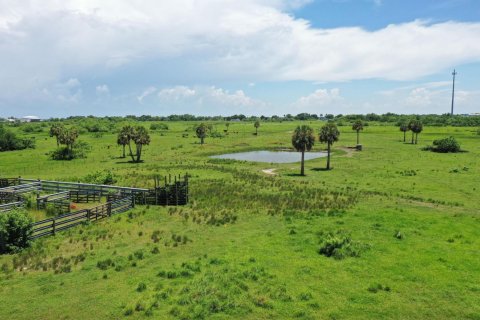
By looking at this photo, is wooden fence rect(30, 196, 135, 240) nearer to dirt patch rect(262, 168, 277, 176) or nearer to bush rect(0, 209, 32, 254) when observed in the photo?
bush rect(0, 209, 32, 254)

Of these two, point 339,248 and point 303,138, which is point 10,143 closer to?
point 303,138

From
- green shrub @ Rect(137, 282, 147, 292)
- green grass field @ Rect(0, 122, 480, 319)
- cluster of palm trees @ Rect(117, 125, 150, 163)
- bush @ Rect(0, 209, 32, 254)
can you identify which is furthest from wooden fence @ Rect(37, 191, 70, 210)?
cluster of palm trees @ Rect(117, 125, 150, 163)

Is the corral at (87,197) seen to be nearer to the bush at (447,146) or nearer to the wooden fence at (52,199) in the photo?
the wooden fence at (52,199)

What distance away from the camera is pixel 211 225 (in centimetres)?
3028

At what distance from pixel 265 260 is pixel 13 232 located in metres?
16.5

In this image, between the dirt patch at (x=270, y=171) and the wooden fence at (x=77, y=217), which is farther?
the dirt patch at (x=270, y=171)

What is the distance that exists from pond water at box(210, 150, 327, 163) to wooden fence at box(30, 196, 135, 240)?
152 ft

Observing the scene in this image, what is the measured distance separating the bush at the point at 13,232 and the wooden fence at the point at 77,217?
2.88ft

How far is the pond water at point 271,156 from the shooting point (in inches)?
3152

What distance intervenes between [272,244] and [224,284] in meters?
7.12

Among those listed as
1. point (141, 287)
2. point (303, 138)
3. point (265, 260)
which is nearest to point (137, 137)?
point (303, 138)

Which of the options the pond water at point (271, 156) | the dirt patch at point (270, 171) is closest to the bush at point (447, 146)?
the pond water at point (271, 156)

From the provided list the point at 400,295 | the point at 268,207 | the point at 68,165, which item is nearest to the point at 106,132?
the point at 68,165

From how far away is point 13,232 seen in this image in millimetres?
23953
